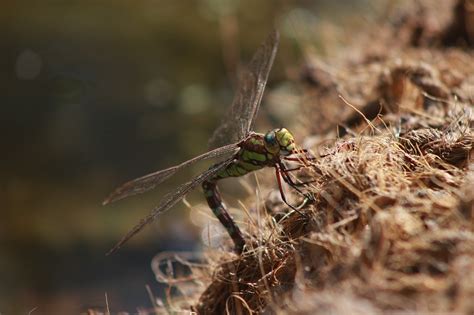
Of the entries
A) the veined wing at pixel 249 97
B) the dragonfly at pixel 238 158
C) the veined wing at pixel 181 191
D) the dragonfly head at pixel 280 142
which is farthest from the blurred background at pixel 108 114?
the dragonfly head at pixel 280 142

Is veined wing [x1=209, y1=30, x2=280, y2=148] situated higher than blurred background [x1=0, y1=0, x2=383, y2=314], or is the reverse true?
blurred background [x1=0, y1=0, x2=383, y2=314]

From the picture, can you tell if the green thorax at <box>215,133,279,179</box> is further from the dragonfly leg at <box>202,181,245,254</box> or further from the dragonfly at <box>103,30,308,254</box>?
the dragonfly leg at <box>202,181,245,254</box>

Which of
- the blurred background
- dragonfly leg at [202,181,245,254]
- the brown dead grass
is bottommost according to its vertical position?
the brown dead grass

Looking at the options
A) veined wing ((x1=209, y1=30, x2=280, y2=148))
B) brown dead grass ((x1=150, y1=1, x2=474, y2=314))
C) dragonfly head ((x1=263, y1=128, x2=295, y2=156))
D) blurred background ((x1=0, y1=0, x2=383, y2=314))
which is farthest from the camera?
blurred background ((x1=0, y1=0, x2=383, y2=314))

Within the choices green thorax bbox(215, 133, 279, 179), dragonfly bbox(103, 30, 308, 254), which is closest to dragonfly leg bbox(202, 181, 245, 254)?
dragonfly bbox(103, 30, 308, 254)

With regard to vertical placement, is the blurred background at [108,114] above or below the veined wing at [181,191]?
above

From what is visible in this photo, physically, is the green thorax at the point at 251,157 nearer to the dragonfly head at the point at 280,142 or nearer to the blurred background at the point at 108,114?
the dragonfly head at the point at 280,142

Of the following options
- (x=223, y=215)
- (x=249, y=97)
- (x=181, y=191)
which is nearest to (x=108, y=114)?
(x=249, y=97)

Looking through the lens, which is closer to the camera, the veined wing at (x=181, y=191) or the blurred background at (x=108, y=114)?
the veined wing at (x=181, y=191)
